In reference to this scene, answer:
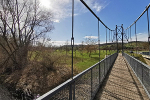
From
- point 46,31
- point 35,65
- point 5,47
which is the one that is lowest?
point 35,65

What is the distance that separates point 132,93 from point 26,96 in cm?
638

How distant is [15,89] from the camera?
760 cm

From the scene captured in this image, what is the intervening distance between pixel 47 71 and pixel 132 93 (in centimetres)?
741

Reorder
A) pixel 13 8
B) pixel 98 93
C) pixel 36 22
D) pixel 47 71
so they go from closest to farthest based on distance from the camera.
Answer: pixel 98 93 → pixel 47 71 → pixel 13 8 → pixel 36 22

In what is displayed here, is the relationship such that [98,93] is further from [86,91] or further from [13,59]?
[13,59]

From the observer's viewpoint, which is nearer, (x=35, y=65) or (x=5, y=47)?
(x=35, y=65)

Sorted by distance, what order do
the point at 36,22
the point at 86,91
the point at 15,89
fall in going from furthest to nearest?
1. the point at 36,22
2. the point at 15,89
3. the point at 86,91

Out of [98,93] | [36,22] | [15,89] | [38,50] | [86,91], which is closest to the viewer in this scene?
[86,91]

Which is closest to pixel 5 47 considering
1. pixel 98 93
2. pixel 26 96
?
pixel 26 96

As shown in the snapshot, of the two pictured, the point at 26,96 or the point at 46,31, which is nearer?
the point at 26,96

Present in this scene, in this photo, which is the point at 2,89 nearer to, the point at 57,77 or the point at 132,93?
the point at 57,77

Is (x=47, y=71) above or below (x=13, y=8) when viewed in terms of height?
below

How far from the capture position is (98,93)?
2.52 meters

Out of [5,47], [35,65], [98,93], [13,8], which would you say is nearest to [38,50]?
[35,65]
